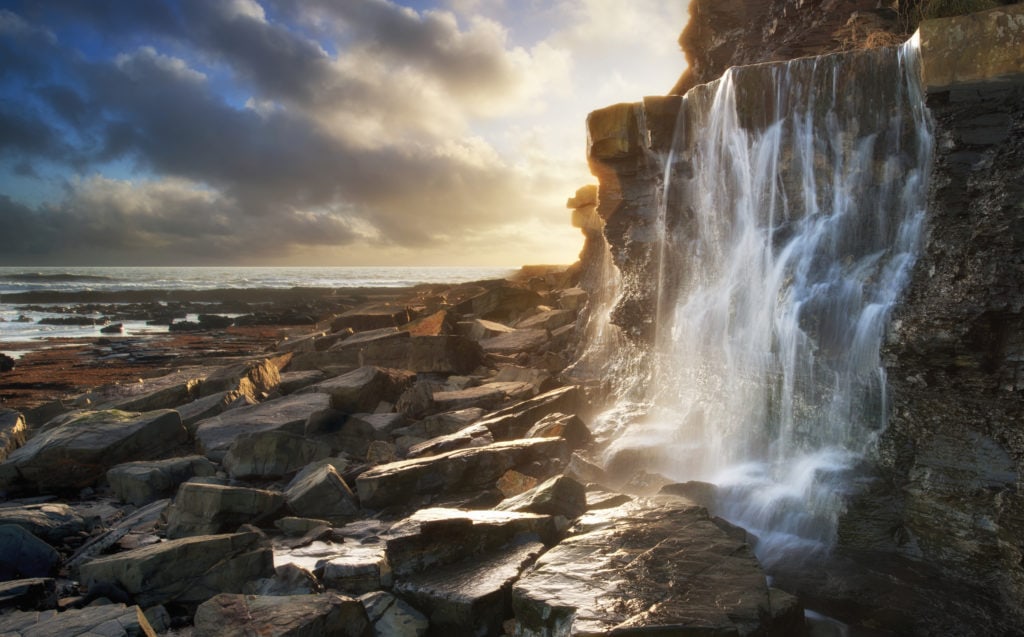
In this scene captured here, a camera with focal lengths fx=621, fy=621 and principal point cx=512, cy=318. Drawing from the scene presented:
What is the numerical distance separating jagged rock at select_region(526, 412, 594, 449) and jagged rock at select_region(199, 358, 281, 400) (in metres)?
5.89

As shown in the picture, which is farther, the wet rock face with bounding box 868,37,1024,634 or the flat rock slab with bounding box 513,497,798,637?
the wet rock face with bounding box 868,37,1024,634

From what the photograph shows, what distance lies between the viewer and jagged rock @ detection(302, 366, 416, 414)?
34.6ft

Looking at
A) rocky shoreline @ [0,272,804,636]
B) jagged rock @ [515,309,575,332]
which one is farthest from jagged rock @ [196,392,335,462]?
jagged rock @ [515,309,575,332]

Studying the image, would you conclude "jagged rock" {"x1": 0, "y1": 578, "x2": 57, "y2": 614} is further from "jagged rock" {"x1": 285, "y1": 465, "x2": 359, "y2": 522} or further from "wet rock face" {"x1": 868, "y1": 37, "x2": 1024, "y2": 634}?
"wet rock face" {"x1": 868, "y1": 37, "x2": 1024, "y2": 634}

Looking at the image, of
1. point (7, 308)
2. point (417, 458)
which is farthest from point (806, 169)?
point (7, 308)

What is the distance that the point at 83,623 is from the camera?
429 centimetres

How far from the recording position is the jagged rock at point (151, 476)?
7.92 metres

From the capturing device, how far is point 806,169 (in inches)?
322

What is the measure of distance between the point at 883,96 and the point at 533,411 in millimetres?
6263

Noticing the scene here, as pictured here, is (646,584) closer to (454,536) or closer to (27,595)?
(454,536)

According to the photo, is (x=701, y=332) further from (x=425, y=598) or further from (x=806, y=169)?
(x=425, y=598)

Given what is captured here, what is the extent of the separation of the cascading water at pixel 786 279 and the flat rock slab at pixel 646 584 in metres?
1.32

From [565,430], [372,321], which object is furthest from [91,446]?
[372,321]

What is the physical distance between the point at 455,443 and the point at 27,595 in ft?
15.0
